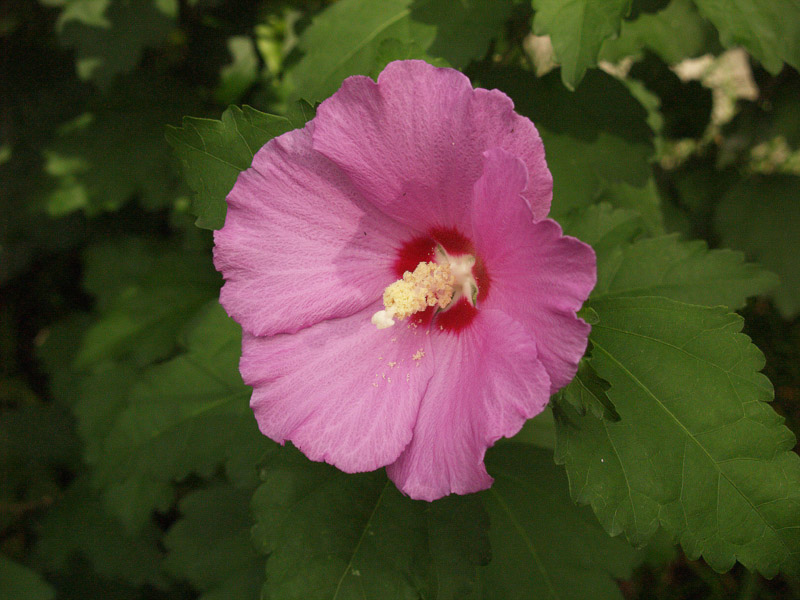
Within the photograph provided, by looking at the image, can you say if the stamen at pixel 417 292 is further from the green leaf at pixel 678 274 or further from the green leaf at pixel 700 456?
the green leaf at pixel 678 274

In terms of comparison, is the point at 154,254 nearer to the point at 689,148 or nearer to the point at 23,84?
the point at 23,84

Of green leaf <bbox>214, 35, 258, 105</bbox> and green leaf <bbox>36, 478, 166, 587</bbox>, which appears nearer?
green leaf <bbox>36, 478, 166, 587</bbox>

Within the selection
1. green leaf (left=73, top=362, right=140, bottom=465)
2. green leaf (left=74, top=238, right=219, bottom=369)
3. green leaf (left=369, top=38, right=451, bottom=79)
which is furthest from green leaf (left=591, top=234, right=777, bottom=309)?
green leaf (left=74, top=238, right=219, bottom=369)

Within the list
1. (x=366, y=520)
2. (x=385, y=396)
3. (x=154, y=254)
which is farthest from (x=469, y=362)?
(x=154, y=254)

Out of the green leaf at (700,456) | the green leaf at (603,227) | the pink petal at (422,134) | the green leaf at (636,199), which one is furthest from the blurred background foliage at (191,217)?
the pink petal at (422,134)

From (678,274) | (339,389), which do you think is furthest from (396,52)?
(678,274)

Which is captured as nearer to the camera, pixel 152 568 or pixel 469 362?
pixel 469 362

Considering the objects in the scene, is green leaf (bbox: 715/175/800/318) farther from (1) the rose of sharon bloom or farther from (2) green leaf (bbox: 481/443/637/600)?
(1) the rose of sharon bloom
